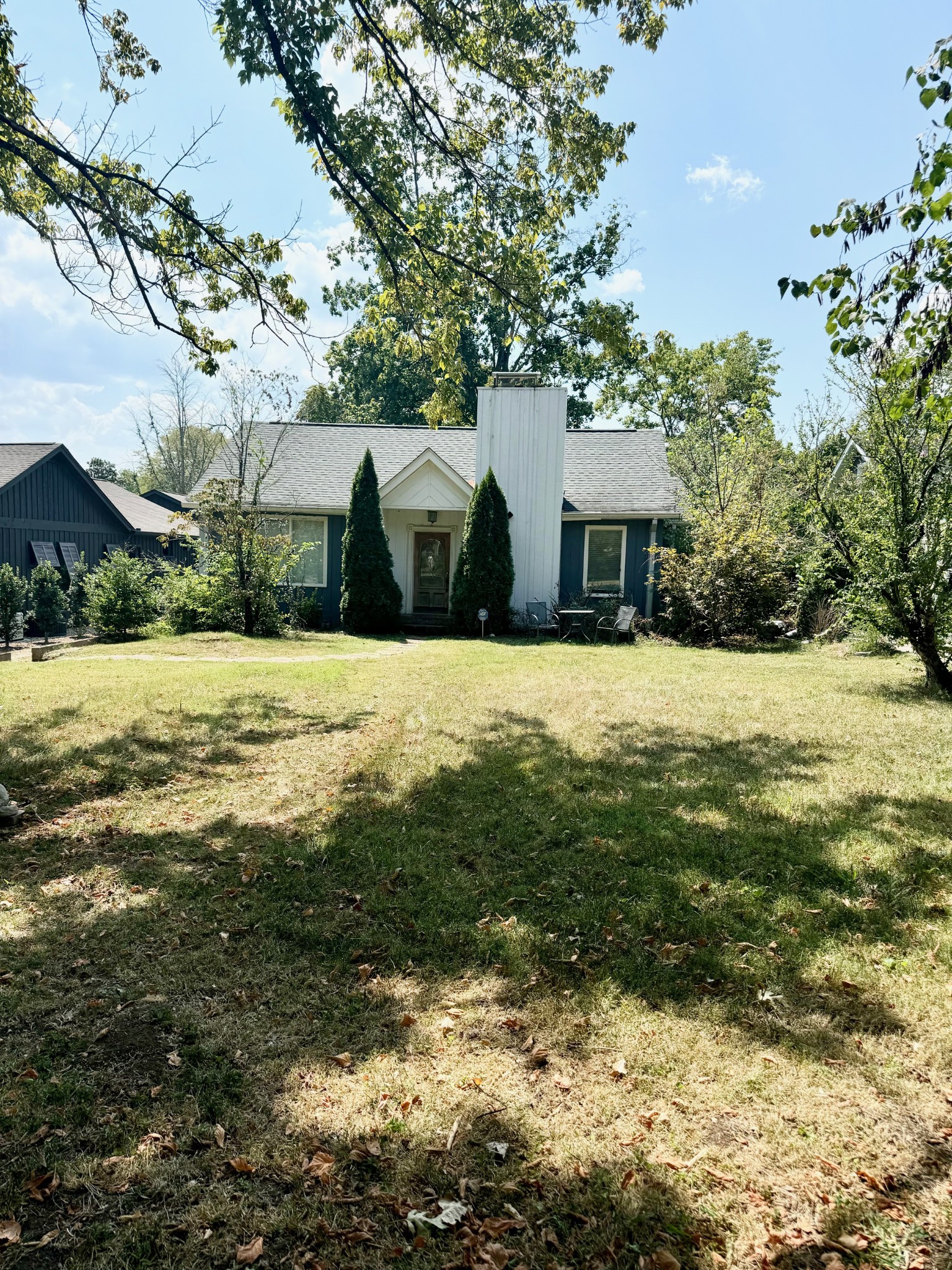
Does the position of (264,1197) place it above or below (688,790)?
below

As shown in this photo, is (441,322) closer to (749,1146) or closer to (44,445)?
(749,1146)

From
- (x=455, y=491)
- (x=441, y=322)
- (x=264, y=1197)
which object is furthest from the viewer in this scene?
(x=455, y=491)

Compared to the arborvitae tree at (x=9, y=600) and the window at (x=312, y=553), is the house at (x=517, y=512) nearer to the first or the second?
the window at (x=312, y=553)

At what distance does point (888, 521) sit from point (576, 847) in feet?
21.4

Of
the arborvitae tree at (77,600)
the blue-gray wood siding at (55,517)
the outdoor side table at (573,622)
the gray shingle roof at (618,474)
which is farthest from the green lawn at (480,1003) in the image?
the blue-gray wood siding at (55,517)

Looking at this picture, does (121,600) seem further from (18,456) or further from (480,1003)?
(480,1003)

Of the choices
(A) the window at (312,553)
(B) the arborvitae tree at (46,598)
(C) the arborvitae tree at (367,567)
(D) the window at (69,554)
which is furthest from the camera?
(D) the window at (69,554)

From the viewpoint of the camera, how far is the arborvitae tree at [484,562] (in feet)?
53.0

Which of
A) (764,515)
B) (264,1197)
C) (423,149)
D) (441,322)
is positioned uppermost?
(423,149)

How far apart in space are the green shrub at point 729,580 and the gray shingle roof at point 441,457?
169 centimetres

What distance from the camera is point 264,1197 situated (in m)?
2.13

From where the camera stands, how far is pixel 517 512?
1745 cm

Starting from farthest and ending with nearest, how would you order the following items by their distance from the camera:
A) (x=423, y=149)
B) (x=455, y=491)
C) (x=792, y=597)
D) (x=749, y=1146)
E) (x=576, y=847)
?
(x=455, y=491)
(x=792, y=597)
(x=423, y=149)
(x=576, y=847)
(x=749, y=1146)

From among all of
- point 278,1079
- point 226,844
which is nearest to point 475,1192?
point 278,1079
